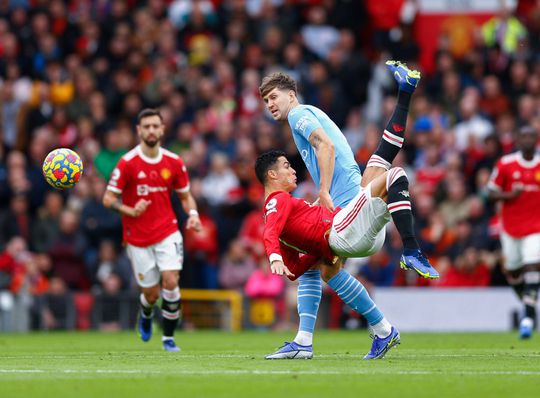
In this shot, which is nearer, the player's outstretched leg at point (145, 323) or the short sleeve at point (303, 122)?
the short sleeve at point (303, 122)

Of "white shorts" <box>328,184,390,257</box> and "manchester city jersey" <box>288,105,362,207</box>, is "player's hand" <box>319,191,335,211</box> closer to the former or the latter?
"white shorts" <box>328,184,390,257</box>

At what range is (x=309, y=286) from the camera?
1127cm

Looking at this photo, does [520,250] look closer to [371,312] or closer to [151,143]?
[151,143]

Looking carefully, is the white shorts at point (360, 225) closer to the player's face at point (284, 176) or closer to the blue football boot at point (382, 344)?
the player's face at point (284, 176)

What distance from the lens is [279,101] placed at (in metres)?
11.7

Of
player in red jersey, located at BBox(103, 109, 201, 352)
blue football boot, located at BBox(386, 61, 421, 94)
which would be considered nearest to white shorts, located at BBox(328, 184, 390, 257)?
blue football boot, located at BBox(386, 61, 421, 94)

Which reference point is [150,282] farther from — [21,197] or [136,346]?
[21,197]

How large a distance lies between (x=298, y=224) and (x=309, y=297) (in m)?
0.72

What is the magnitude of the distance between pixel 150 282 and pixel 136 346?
0.83 metres

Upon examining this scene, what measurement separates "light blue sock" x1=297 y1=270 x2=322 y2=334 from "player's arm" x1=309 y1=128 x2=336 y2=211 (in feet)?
2.39

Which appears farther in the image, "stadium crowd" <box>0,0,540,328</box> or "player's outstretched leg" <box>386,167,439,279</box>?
"stadium crowd" <box>0,0,540,328</box>

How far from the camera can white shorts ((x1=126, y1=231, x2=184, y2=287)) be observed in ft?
48.3

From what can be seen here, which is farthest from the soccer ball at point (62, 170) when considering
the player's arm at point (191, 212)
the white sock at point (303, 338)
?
the white sock at point (303, 338)

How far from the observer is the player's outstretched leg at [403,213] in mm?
10352
